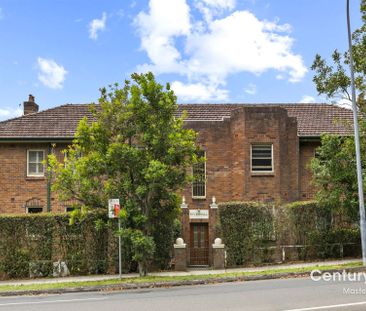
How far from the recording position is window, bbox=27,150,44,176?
2558 centimetres

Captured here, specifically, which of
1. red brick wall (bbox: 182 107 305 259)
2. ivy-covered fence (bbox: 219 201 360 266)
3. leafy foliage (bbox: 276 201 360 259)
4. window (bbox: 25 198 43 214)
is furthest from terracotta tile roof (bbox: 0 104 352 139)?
ivy-covered fence (bbox: 219 201 360 266)

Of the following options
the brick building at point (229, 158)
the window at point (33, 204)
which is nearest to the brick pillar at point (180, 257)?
the brick building at point (229, 158)

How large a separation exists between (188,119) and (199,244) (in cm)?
820

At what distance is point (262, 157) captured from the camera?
973 inches

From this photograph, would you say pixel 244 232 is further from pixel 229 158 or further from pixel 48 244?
pixel 48 244

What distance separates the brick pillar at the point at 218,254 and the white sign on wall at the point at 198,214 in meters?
2.53

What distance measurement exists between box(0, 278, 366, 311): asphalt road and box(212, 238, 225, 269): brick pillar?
17.0 ft

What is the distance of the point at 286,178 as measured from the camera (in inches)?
969

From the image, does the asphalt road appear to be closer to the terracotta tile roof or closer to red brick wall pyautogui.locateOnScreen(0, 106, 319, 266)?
red brick wall pyautogui.locateOnScreen(0, 106, 319, 266)

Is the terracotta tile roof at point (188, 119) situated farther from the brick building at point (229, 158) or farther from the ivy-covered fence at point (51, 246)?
the ivy-covered fence at point (51, 246)

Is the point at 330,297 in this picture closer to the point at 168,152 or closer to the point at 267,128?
the point at 168,152

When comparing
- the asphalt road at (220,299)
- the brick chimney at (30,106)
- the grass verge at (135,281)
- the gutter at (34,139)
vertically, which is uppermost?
the brick chimney at (30,106)

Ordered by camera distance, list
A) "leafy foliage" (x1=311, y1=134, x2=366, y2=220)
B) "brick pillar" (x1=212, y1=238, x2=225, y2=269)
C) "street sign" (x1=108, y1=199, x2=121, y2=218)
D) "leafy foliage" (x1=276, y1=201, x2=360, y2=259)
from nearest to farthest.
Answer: "street sign" (x1=108, y1=199, x2=121, y2=218) < "brick pillar" (x1=212, y1=238, x2=225, y2=269) < "leafy foliage" (x1=311, y1=134, x2=366, y2=220) < "leafy foliage" (x1=276, y1=201, x2=360, y2=259)

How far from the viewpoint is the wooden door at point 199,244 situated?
21.5m
